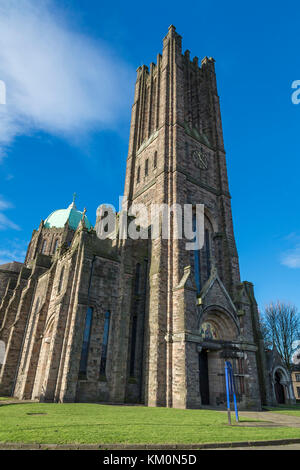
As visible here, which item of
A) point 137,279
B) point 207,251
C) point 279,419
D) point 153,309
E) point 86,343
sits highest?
point 207,251

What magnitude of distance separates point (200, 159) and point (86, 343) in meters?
20.2

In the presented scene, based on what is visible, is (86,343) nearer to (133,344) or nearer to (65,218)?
(133,344)

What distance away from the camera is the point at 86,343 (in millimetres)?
19844

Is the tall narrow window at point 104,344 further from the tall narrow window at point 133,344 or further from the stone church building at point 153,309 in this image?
the tall narrow window at point 133,344

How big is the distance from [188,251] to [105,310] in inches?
307

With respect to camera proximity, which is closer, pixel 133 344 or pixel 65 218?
pixel 133 344

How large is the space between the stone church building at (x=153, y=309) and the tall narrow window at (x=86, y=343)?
6cm

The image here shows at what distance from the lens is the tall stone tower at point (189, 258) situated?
19812 millimetres

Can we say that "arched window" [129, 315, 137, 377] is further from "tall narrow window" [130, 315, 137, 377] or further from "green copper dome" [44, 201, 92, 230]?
"green copper dome" [44, 201, 92, 230]

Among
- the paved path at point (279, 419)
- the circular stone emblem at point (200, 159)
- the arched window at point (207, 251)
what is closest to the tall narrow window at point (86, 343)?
the paved path at point (279, 419)

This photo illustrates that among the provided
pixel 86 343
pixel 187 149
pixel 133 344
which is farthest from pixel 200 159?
pixel 86 343

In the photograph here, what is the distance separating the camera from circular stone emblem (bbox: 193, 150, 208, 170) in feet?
98.9

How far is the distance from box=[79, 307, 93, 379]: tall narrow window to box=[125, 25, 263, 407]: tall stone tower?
4141 mm

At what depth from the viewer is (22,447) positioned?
5.93 meters
